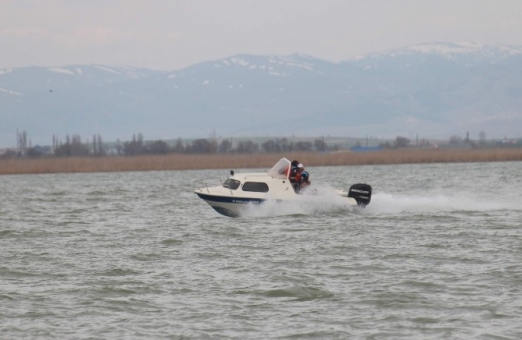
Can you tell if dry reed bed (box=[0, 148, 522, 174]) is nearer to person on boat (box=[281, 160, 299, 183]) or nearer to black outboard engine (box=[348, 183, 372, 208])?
black outboard engine (box=[348, 183, 372, 208])

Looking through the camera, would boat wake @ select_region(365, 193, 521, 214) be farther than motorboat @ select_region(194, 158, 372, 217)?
Yes

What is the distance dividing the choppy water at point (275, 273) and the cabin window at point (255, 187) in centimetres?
80

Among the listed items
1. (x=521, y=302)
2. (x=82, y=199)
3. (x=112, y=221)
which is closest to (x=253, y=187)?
(x=112, y=221)

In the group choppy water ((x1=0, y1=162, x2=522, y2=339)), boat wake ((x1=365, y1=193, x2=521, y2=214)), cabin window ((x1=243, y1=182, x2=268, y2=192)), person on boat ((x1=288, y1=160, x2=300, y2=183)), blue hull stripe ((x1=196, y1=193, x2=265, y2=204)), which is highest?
person on boat ((x1=288, y1=160, x2=300, y2=183))

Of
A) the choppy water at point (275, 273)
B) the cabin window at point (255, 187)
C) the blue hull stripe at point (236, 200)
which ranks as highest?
the cabin window at point (255, 187)

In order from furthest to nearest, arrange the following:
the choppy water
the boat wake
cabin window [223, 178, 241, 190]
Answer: the boat wake, cabin window [223, 178, 241, 190], the choppy water

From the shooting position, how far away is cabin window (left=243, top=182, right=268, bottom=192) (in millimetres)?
32562

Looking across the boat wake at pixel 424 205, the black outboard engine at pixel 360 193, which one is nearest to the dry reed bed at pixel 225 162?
the boat wake at pixel 424 205

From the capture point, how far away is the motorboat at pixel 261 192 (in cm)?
3253

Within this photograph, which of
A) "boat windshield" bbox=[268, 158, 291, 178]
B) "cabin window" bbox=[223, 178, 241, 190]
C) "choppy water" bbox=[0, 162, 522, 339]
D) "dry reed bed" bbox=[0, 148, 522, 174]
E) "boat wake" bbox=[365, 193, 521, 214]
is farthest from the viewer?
"dry reed bed" bbox=[0, 148, 522, 174]

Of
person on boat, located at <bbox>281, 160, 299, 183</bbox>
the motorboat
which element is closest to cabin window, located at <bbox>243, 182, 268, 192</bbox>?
the motorboat

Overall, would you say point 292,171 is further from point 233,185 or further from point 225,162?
point 225,162

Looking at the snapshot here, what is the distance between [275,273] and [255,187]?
12.0 meters

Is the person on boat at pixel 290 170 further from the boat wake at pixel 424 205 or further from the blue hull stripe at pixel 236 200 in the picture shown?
the boat wake at pixel 424 205
